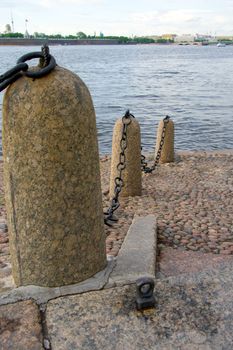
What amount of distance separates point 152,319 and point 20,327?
0.65m

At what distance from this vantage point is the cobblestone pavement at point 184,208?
379 cm

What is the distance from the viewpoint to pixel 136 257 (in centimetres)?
279

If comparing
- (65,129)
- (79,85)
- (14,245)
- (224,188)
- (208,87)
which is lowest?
(208,87)

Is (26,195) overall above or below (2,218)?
above

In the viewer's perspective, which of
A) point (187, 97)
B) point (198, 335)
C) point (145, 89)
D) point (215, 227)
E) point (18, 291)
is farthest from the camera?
point (145, 89)

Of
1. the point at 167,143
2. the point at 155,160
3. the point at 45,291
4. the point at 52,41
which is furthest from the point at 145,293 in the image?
the point at 52,41

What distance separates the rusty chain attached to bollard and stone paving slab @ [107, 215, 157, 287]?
1.23 m

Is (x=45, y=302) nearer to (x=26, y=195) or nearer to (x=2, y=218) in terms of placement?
(x=26, y=195)

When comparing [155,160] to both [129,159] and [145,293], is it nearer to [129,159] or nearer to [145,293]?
[129,159]

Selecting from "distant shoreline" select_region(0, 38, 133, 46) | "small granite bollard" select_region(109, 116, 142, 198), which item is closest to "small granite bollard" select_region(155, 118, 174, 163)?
"small granite bollard" select_region(109, 116, 142, 198)

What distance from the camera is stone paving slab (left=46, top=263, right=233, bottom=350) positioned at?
6.47 ft

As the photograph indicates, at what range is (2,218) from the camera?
480 cm

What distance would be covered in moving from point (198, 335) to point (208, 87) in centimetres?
2841

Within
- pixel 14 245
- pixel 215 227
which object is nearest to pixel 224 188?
pixel 215 227
